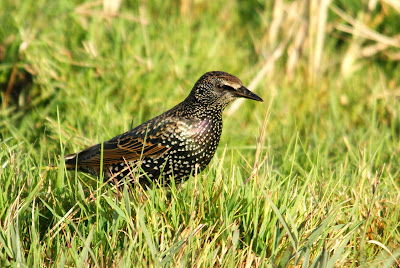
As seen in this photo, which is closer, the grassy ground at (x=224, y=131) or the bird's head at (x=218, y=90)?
the grassy ground at (x=224, y=131)

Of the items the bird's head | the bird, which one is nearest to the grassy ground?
the bird

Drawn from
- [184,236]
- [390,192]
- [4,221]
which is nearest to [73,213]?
[4,221]

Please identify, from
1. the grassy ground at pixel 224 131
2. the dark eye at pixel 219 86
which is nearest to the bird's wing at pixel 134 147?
the grassy ground at pixel 224 131

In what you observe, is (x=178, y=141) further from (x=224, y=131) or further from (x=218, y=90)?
(x=224, y=131)

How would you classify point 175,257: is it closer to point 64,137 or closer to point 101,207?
point 101,207

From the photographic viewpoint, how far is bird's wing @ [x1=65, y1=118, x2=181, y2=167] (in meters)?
3.92

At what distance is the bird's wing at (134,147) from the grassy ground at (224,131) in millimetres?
181

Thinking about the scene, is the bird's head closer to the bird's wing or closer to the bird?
the bird

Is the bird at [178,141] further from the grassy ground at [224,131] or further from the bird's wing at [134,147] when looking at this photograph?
the grassy ground at [224,131]

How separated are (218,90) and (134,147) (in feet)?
2.42

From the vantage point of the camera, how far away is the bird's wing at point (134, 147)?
154 inches

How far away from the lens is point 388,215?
12.3 feet

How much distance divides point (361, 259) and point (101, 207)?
1.62m

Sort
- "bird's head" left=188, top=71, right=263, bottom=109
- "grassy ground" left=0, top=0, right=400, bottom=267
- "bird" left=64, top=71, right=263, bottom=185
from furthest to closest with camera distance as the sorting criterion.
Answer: "bird's head" left=188, top=71, right=263, bottom=109 → "bird" left=64, top=71, right=263, bottom=185 → "grassy ground" left=0, top=0, right=400, bottom=267
